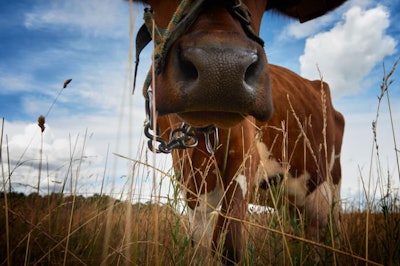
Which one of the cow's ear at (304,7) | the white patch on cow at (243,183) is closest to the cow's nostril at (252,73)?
the white patch on cow at (243,183)

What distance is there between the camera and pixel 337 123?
700 centimetres

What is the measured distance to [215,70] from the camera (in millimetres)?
1639

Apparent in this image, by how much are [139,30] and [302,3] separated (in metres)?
1.87

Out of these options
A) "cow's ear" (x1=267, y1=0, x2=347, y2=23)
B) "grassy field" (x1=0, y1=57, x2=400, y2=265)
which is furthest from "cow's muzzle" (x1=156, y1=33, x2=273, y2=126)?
"cow's ear" (x1=267, y1=0, x2=347, y2=23)

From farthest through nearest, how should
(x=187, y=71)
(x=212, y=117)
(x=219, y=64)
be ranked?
(x=212, y=117)
(x=187, y=71)
(x=219, y=64)

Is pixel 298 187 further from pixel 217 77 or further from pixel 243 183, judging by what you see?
pixel 217 77

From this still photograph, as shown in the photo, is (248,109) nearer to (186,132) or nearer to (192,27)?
(192,27)

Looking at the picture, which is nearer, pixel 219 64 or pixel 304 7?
pixel 219 64

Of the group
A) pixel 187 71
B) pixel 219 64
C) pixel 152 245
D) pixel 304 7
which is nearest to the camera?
pixel 219 64

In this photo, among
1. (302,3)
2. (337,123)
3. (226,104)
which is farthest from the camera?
(337,123)

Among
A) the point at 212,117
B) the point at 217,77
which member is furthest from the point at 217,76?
the point at 212,117

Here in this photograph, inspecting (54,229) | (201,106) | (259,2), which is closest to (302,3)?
(259,2)

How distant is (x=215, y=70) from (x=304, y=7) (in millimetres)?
2684

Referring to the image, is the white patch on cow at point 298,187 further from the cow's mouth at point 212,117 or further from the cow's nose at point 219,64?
the cow's nose at point 219,64
